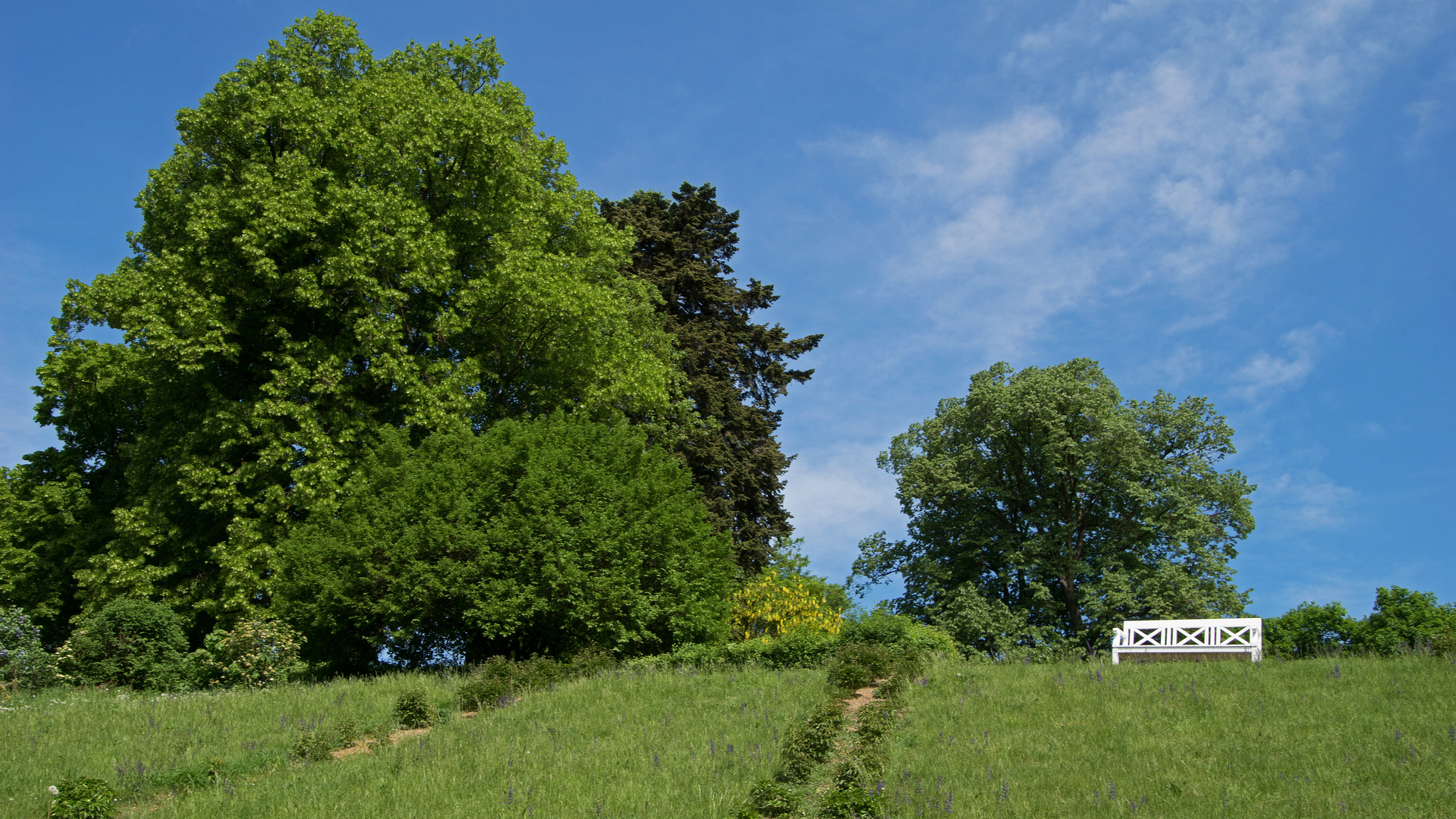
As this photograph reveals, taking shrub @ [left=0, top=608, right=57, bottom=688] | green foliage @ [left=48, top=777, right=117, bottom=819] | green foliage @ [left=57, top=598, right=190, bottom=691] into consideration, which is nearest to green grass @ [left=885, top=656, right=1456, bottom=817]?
green foliage @ [left=48, top=777, right=117, bottom=819]

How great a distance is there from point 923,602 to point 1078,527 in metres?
6.38

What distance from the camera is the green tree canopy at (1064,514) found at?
101 feet

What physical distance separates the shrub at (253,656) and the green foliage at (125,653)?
0.76 m

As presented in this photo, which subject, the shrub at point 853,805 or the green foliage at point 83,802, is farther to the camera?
the green foliage at point 83,802

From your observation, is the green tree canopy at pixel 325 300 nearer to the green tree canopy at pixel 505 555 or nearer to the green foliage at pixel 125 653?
the green foliage at pixel 125 653

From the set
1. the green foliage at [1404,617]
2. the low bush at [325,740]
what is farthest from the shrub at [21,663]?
the green foliage at [1404,617]

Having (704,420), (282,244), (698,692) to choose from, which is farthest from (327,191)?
→ (698,692)

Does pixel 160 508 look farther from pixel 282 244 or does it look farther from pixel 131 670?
pixel 282 244

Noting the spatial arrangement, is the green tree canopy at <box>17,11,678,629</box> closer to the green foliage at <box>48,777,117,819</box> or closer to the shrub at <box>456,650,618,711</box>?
the shrub at <box>456,650,618,711</box>

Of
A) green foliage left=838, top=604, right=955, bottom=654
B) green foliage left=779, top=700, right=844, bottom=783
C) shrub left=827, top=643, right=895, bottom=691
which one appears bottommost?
green foliage left=779, top=700, right=844, bottom=783

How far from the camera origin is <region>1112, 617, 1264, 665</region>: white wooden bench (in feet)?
52.8

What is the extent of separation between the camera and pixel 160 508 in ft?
75.5

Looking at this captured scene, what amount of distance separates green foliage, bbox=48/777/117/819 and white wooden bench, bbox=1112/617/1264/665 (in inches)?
564

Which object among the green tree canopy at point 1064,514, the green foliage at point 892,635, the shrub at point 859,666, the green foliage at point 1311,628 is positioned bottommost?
the shrub at point 859,666
